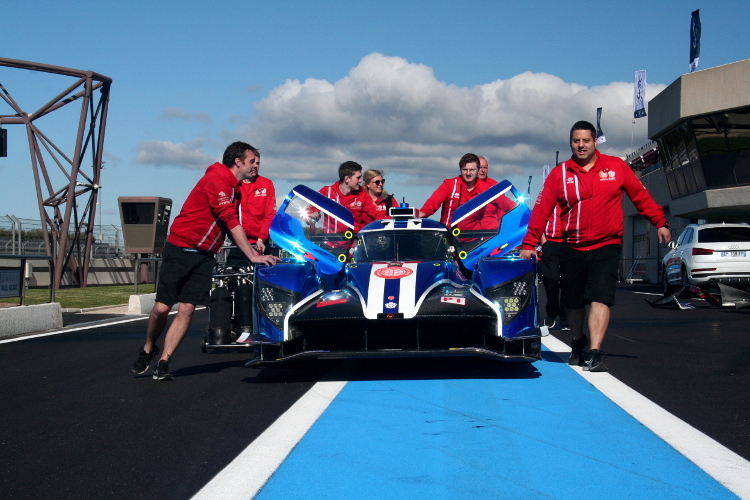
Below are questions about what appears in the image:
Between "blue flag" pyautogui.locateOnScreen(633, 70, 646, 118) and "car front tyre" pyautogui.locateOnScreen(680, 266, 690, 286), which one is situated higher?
"blue flag" pyautogui.locateOnScreen(633, 70, 646, 118)

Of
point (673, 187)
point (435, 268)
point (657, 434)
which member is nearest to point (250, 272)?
point (435, 268)

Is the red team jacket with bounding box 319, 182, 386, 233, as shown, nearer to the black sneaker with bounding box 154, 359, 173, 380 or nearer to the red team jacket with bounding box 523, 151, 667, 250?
the red team jacket with bounding box 523, 151, 667, 250

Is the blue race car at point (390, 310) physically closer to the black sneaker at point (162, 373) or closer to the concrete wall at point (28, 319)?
the black sneaker at point (162, 373)

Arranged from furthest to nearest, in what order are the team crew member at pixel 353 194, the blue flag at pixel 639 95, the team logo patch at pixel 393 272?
1. the blue flag at pixel 639 95
2. the team crew member at pixel 353 194
3. the team logo patch at pixel 393 272

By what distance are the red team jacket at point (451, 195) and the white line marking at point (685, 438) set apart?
155 inches

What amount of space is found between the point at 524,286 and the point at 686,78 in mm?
28325

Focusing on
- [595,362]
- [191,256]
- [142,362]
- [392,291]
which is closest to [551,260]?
[595,362]

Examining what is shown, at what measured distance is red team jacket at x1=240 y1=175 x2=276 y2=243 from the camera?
8.76 m

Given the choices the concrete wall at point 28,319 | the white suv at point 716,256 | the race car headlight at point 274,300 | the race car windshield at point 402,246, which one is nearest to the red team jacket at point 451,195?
the race car windshield at point 402,246

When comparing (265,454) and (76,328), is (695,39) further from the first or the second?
(265,454)

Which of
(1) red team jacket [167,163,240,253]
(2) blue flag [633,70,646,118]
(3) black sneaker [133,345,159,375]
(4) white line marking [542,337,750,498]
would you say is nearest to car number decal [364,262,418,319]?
(1) red team jacket [167,163,240,253]

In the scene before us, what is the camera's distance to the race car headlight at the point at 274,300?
6.50m

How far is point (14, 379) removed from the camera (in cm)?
695

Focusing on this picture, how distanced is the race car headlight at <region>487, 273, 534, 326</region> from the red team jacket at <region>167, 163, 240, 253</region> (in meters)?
2.15
